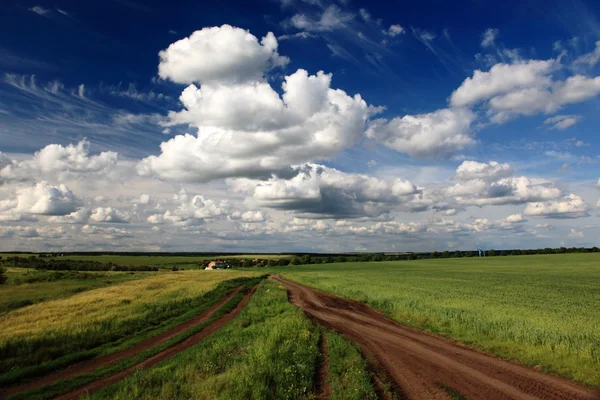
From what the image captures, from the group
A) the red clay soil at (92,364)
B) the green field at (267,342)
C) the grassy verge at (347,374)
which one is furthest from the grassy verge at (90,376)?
the grassy verge at (347,374)

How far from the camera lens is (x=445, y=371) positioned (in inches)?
500

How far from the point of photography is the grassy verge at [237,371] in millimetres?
10469

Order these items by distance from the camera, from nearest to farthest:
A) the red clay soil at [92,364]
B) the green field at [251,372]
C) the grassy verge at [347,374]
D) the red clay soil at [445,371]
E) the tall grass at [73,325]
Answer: the grassy verge at [347,374]
the green field at [251,372]
the red clay soil at [445,371]
the red clay soil at [92,364]
the tall grass at [73,325]

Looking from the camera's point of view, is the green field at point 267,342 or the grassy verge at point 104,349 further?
the grassy verge at point 104,349

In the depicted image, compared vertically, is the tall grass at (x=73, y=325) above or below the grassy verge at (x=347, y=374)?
below

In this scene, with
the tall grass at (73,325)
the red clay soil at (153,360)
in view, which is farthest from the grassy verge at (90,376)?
the tall grass at (73,325)

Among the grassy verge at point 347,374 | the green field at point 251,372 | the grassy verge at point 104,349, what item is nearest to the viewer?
the grassy verge at point 347,374

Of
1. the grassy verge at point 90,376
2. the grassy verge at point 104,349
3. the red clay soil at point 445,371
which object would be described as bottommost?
the grassy verge at point 104,349

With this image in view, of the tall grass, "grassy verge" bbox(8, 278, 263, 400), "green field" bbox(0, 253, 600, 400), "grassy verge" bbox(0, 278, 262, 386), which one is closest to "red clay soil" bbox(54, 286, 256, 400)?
"grassy verge" bbox(8, 278, 263, 400)

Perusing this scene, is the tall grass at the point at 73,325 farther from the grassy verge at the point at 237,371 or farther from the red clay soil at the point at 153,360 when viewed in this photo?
the grassy verge at the point at 237,371

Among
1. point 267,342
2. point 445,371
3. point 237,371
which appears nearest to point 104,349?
point 267,342

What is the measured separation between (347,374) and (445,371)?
150 inches

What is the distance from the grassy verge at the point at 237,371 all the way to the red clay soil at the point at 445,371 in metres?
2.84

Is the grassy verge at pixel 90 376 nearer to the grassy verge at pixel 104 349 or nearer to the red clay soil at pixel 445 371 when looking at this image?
the grassy verge at pixel 104 349
